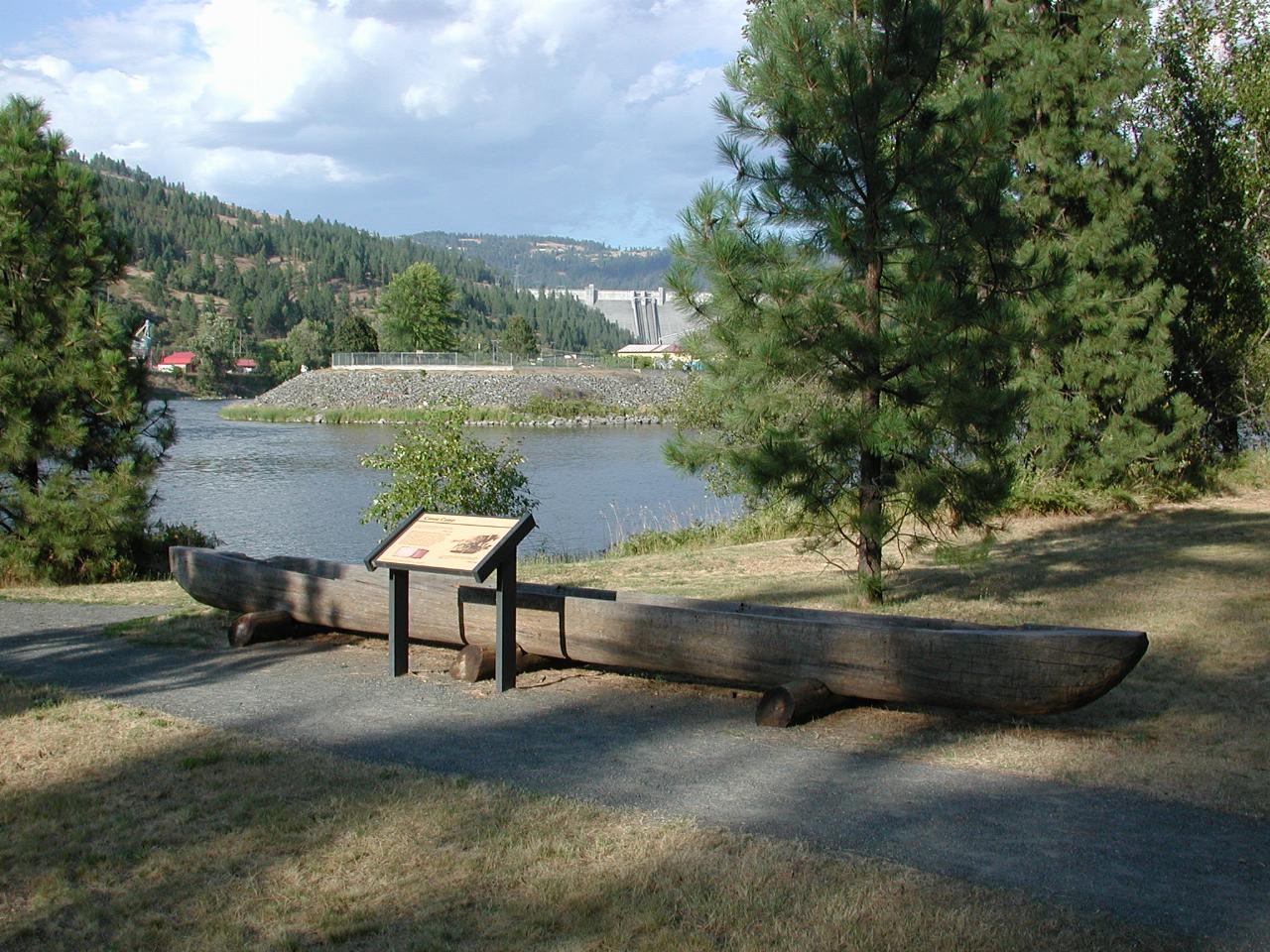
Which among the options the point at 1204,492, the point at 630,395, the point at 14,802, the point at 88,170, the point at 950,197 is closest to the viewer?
the point at 14,802

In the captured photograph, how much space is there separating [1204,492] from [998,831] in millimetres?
14477

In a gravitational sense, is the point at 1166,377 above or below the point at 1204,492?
above

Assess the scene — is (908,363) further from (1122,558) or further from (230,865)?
(230,865)

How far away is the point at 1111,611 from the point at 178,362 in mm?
138570

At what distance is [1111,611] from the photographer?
909cm

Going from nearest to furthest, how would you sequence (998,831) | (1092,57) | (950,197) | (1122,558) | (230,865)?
(230,865) → (998,831) → (950,197) → (1122,558) → (1092,57)

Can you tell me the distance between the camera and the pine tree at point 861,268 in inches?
332

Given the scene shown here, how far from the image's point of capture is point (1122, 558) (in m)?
11.9

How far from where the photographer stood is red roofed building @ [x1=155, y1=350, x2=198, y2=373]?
116 m

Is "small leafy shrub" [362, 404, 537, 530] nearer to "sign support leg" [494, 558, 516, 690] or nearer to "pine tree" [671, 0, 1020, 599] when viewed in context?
"pine tree" [671, 0, 1020, 599]

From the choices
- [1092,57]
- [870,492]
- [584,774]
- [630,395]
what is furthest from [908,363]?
[630,395]

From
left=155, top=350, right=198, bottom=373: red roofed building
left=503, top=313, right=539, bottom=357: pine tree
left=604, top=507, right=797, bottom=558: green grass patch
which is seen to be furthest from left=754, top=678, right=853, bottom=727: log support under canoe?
left=155, top=350, right=198, bottom=373: red roofed building

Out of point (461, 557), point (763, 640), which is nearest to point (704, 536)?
point (461, 557)

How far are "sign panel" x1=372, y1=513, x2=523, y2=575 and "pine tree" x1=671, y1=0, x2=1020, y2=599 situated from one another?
2.36m
